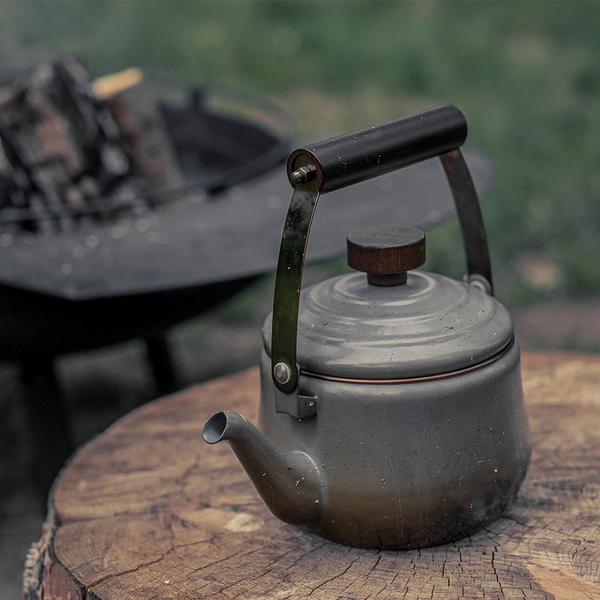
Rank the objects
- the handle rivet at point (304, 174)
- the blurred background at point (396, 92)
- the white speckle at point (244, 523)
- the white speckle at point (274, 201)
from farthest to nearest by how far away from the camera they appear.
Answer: the blurred background at point (396, 92)
the white speckle at point (274, 201)
the white speckle at point (244, 523)
the handle rivet at point (304, 174)

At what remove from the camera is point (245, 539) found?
3.62ft

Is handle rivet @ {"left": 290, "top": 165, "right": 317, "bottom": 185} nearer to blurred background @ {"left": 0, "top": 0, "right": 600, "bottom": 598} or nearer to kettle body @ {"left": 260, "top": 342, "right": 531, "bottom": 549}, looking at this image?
kettle body @ {"left": 260, "top": 342, "right": 531, "bottom": 549}

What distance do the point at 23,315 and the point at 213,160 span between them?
1.22 m

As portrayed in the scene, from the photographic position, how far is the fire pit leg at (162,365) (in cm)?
269

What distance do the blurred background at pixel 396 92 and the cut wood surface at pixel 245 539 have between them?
1473mm

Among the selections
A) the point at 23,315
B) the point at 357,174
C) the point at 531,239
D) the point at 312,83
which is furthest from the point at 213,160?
the point at 312,83

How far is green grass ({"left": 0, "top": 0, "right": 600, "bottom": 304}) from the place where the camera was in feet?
13.5

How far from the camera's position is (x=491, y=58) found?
17.1 feet

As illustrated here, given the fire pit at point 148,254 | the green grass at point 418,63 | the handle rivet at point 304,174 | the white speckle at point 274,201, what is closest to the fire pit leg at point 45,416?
the fire pit at point 148,254

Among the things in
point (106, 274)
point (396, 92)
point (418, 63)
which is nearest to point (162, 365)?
point (106, 274)

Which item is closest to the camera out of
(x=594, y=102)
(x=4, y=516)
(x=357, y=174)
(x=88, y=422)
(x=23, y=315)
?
(x=357, y=174)

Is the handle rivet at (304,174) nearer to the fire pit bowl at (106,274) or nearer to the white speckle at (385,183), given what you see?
the fire pit bowl at (106,274)

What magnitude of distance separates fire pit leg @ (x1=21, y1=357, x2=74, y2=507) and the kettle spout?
120cm

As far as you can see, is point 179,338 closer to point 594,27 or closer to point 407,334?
point 407,334
